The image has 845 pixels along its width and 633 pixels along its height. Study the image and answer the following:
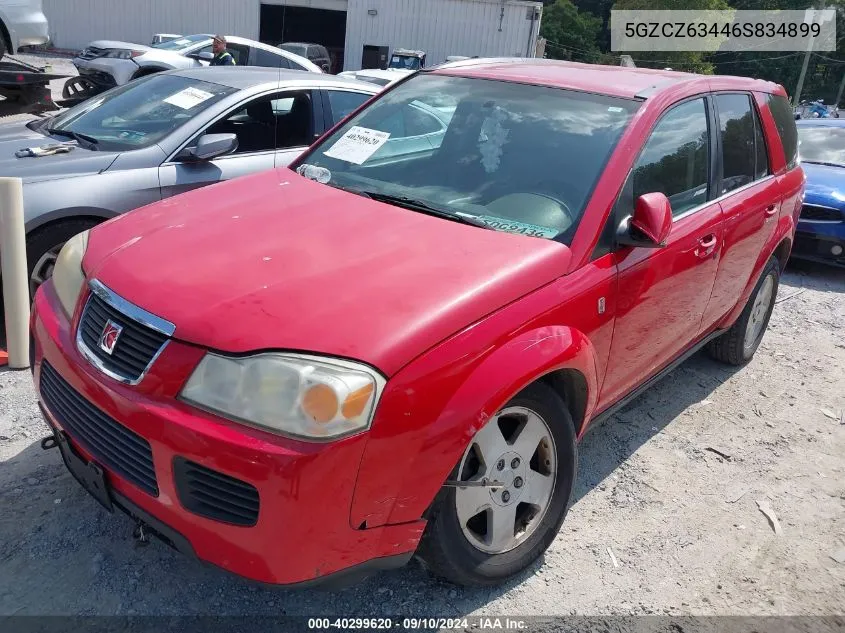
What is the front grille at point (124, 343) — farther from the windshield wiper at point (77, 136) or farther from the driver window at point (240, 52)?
the driver window at point (240, 52)

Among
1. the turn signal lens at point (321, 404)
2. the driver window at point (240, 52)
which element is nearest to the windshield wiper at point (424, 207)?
the turn signal lens at point (321, 404)

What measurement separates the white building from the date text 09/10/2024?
30910 mm

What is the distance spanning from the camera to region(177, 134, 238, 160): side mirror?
4.66 metres

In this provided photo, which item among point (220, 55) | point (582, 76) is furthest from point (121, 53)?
point (582, 76)

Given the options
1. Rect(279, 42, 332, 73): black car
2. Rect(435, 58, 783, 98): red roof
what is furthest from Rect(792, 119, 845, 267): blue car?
Rect(279, 42, 332, 73): black car

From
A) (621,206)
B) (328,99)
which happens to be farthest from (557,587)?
(328,99)

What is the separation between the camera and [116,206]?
448 cm

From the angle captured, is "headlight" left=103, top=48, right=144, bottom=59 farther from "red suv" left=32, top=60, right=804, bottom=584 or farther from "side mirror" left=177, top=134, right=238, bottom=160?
"red suv" left=32, top=60, right=804, bottom=584

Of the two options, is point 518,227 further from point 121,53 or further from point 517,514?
point 121,53

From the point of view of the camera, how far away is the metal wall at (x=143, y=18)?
31.4 m

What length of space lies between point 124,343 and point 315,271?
635mm

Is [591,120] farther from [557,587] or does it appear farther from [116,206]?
[116,206]

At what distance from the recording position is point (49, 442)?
3.01 m

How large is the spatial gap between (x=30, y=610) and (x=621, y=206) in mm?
2597
